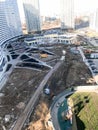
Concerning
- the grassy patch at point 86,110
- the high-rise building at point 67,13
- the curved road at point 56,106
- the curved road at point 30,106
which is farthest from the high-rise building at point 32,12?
the grassy patch at point 86,110

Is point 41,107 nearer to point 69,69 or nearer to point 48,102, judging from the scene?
point 48,102

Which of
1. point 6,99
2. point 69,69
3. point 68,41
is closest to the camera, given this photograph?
point 6,99

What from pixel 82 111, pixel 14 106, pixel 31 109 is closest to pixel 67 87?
pixel 82 111

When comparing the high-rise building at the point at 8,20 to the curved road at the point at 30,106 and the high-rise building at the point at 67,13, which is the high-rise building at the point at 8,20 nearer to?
the high-rise building at the point at 67,13

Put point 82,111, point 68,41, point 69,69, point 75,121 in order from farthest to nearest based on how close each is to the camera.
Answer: point 68,41
point 69,69
point 82,111
point 75,121

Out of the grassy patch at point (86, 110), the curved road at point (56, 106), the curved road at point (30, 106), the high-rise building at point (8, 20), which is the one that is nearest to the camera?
the curved road at point (30, 106)

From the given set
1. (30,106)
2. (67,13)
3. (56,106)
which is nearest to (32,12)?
(67,13)

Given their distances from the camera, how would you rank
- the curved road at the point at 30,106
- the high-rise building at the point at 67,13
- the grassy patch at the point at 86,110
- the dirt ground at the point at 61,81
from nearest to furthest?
the curved road at the point at 30,106 < the dirt ground at the point at 61,81 < the grassy patch at the point at 86,110 < the high-rise building at the point at 67,13
